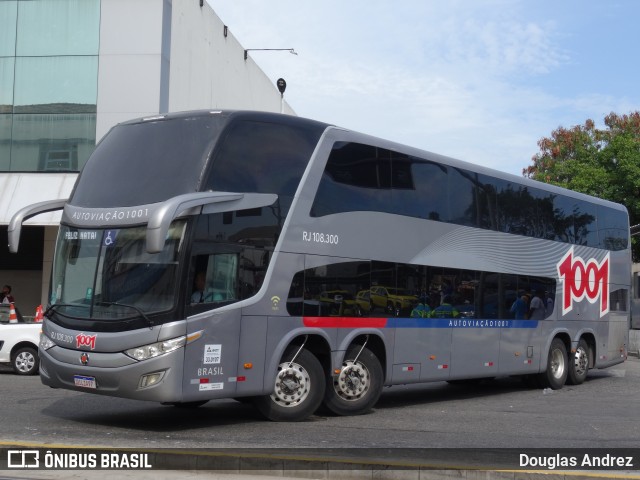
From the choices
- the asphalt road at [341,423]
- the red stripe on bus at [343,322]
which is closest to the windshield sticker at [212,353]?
the asphalt road at [341,423]

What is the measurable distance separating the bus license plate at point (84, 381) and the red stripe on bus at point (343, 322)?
2.94 m

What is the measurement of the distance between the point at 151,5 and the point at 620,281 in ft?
50.4

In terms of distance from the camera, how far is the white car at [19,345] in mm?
18859

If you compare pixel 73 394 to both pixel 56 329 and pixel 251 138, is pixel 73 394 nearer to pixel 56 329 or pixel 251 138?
pixel 56 329

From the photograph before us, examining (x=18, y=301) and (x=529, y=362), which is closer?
(x=529, y=362)

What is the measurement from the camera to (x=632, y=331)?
3397 cm

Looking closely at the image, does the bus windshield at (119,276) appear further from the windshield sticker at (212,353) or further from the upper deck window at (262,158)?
the upper deck window at (262,158)

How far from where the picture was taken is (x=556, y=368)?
1858cm

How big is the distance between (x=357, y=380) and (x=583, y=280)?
8.15m

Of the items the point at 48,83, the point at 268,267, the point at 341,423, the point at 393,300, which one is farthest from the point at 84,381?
the point at 48,83

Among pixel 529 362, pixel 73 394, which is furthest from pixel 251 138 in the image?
pixel 529 362

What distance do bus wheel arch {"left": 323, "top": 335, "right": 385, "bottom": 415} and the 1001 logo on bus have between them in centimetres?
652

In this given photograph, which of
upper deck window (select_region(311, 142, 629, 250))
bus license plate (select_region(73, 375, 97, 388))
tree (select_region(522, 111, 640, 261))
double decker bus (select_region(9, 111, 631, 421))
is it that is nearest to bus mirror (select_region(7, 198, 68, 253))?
double decker bus (select_region(9, 111, 631, 421))

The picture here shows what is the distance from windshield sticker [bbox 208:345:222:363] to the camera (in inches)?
427
